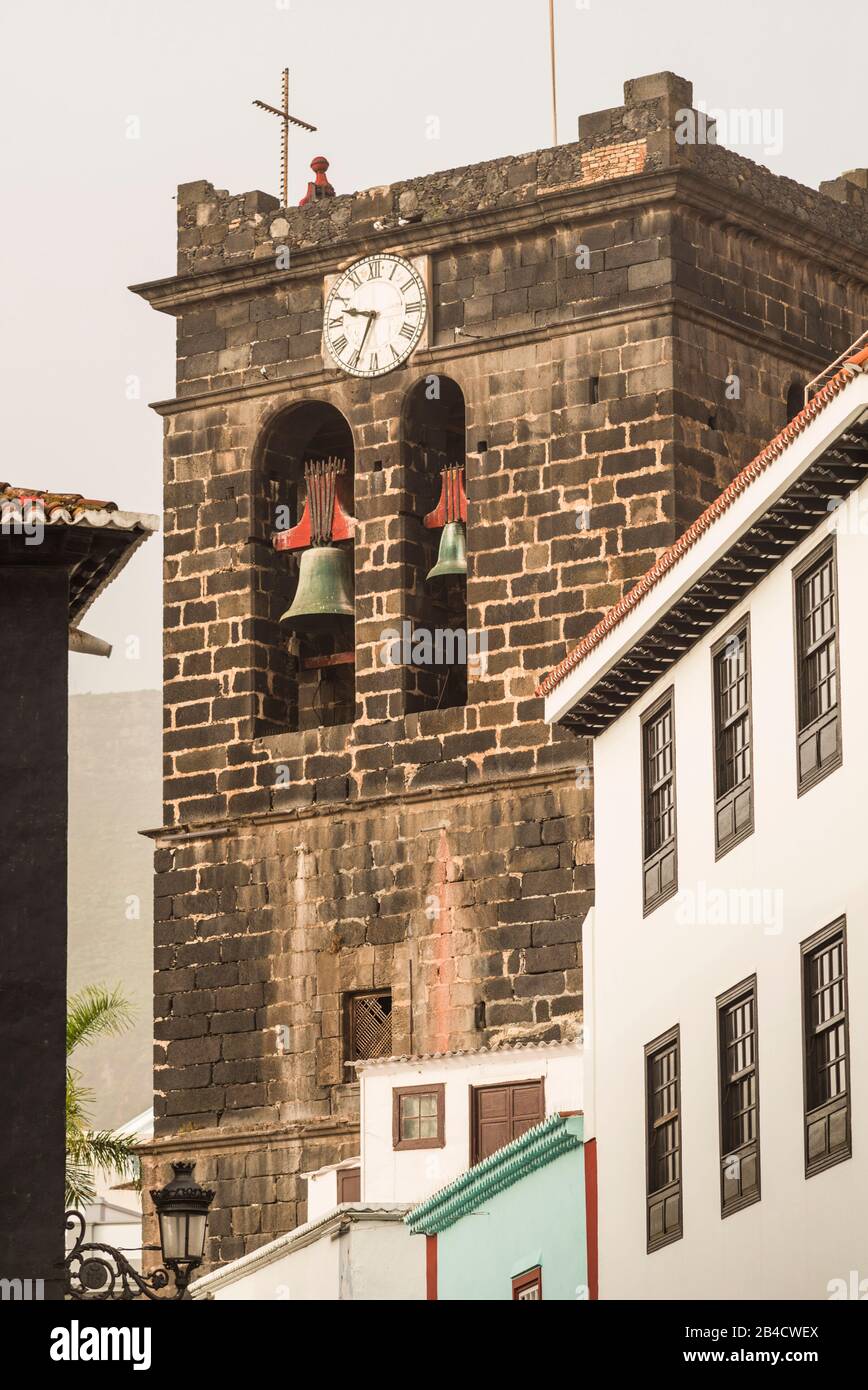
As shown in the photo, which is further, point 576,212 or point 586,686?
point 576,212

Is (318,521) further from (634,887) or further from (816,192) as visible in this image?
(634,887)

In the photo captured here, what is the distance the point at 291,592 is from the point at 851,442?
17731mm

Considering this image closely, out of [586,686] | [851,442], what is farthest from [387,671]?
[851,442]

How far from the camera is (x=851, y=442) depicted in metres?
30.7

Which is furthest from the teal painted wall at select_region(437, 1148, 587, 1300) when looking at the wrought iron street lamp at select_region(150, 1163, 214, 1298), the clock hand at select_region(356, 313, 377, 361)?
the clock hand at select_region(356, 313, 377, 361)

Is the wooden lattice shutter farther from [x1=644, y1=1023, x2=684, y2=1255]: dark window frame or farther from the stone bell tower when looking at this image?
[x1=644, y1=1023, x2=684, y2=1255]: dark window frame

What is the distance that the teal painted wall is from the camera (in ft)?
119

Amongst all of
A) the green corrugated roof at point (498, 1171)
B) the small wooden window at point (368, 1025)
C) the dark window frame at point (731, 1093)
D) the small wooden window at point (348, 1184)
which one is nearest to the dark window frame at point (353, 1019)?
the small wooden window at point (368, 1025)

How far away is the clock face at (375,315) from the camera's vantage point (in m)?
46.3

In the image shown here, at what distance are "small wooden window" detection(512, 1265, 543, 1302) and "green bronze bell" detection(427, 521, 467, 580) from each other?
35.2 ft

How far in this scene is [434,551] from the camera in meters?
46.8

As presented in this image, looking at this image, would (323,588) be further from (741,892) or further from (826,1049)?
(826,1049)

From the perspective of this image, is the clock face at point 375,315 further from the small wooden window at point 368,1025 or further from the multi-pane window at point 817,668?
the multi-pane window at point 817,668
